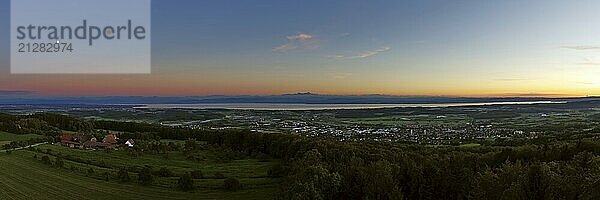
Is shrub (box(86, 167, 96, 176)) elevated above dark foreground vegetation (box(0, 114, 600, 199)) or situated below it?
below

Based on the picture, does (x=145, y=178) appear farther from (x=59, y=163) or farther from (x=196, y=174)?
(x=59, y=163)

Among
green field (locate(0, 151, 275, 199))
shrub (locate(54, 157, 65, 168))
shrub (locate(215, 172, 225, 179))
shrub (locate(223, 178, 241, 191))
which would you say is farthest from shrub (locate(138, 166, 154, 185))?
shrub (locate(54, 157, 65, 168))

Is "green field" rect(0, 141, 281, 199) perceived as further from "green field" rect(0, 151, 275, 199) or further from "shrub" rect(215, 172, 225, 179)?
"shrub" rect(215, 172, 225, 179)

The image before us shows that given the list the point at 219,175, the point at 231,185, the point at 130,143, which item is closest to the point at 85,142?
the point at 130,143

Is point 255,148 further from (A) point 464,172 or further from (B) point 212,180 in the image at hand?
(A) point 464,172

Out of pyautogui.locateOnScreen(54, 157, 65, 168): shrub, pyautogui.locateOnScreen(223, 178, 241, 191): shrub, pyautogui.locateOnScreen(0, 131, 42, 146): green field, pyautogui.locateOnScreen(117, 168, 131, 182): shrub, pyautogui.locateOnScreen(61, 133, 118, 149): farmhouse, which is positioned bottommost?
pyautogui.locateOnScreen(223, 178, 241, 191): shrub

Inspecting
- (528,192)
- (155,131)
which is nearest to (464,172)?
(528,192)

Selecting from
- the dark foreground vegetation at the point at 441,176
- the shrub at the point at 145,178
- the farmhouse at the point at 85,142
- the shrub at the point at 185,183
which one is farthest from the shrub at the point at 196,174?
the farmhouse at the point at 85,142

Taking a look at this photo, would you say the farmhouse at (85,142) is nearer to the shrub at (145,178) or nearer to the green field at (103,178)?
the green field at (103,178)

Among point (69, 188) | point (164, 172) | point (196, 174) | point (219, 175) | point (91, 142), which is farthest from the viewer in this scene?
point (91, 142)
